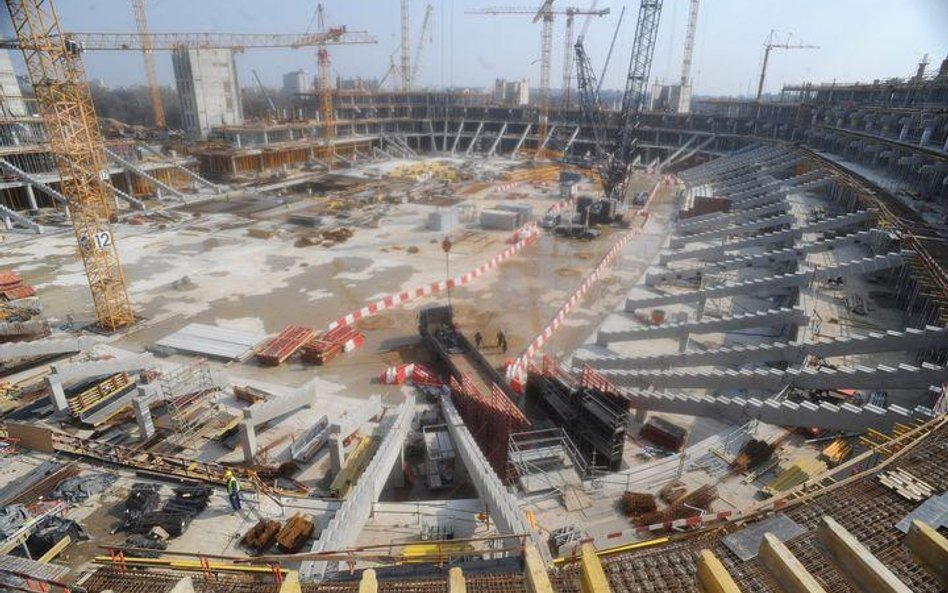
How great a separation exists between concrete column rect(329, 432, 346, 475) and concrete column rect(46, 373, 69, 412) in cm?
1019

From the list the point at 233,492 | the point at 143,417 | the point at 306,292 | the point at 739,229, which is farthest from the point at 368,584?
the point at 739,229

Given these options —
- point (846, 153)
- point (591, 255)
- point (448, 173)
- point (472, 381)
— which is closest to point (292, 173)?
point (448, 173)

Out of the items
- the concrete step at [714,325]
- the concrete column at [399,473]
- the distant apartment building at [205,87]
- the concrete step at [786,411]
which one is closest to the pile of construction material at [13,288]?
the concrete column at [399,473]

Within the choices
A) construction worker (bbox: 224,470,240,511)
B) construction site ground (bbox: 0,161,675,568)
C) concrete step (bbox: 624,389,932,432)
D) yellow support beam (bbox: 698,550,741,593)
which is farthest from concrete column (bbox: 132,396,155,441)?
yellow support beam (bbox: 698,550,741,593)

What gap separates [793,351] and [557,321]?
1062 cm

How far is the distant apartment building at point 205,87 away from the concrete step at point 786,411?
3185 inches

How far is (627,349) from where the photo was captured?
877 inches

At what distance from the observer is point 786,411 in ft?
44.2

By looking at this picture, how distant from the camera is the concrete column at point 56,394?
16.4m

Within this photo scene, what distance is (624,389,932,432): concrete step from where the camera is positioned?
1190 cm

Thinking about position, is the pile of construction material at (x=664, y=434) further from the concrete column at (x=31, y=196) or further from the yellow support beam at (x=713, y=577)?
the concrete column at (x=31, y=196)

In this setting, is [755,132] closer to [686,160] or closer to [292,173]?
[686,160]

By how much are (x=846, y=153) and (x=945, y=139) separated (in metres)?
16.2

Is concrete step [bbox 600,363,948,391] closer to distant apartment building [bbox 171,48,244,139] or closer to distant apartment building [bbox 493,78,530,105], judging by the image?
distant apartment building [bbox 171,48,244,139]
